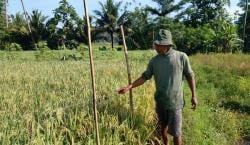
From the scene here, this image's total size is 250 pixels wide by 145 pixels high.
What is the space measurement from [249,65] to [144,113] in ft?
37.3

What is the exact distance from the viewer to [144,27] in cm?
3450

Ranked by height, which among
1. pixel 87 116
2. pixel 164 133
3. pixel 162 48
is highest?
pixel 162 48

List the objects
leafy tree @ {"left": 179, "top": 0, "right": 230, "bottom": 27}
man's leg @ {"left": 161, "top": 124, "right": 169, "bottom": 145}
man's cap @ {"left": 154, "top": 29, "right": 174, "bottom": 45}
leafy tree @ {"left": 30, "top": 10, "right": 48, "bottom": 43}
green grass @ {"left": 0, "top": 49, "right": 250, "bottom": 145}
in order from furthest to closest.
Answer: leafy tree @ {"left": 179, "top": 0, "right": 230, "bottom": 27} < leafy tree @ {"left": 30, "top": 10, "right": 48, "bottom": 43} < man's leg @ {"left": 161, "top": 124, "right": 169, "bottom": 145} < man's cap @ {"left": 154, "top": 29, "right": 174, "bottom": 45} < green grass @ {"left": 0, "top": 49, "right": 250, "bottom": 145}

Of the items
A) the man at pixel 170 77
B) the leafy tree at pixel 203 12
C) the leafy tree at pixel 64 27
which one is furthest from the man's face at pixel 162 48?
the leafy tree at pixel 203 12

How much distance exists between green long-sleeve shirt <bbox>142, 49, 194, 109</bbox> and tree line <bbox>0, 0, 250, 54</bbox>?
1823 centimetres

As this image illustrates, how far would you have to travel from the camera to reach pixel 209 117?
8102 mm

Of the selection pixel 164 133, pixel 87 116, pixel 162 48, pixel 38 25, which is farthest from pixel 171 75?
pixel 38 25

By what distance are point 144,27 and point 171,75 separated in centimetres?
2973

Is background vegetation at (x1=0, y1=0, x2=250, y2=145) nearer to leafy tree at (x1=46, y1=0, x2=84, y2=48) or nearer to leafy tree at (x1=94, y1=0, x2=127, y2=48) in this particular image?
leafy tree at (x1=46, y1=0, x2=84, y2=48)

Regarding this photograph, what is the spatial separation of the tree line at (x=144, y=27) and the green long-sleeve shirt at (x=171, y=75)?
59.8ft

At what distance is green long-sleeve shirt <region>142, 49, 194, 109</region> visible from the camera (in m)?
4.94

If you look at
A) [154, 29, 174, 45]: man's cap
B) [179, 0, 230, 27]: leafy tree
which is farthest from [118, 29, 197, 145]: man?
[179, 0, 230, 27]: leafy tree

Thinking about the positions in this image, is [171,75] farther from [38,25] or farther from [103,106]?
[38,25]

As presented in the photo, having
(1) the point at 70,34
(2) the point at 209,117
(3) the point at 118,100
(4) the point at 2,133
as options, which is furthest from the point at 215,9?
(4) the point at 2,133
